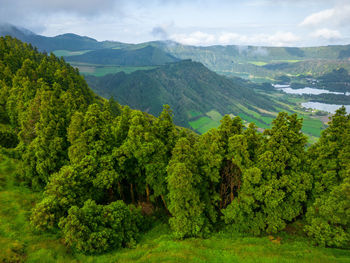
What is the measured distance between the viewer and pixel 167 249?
87.8 ft

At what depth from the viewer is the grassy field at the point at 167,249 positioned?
24102 mm

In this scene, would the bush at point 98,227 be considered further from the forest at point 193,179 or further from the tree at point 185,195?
the tree at point 185,195

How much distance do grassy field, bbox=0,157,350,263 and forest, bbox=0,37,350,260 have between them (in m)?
1.26

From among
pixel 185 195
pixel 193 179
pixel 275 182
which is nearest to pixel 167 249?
pixel 185 195

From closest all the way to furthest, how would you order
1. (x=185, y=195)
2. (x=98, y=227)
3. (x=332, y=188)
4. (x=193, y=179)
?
(x=98, y=227), (x=185, y=195), (x=332, y=188), (x=193, y=179)

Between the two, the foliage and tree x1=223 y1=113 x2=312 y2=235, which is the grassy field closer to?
the foliage

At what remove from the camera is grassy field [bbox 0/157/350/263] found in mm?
24102

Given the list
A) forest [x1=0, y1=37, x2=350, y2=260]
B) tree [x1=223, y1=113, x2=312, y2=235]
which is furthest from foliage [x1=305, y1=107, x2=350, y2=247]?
tree [x1=223, y1=113, x2=312, y2=235]

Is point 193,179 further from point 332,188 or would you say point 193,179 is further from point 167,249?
point 332,188

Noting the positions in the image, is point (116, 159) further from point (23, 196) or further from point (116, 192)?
point (23, 196)

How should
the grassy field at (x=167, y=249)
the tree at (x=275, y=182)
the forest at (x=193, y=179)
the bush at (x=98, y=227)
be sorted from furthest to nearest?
1. the tree at (x=275, y=182)
2. the forest at (x=193, y=179)
3. the bush at (x=98, y=227)
4. the grassy field at (x=167, y=249)

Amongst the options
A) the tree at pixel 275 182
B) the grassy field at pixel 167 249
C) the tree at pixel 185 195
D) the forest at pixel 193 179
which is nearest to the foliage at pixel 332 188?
the forest at pixel 193 179

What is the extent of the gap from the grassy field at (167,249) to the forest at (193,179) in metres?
1.26

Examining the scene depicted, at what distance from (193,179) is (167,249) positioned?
1001cm
